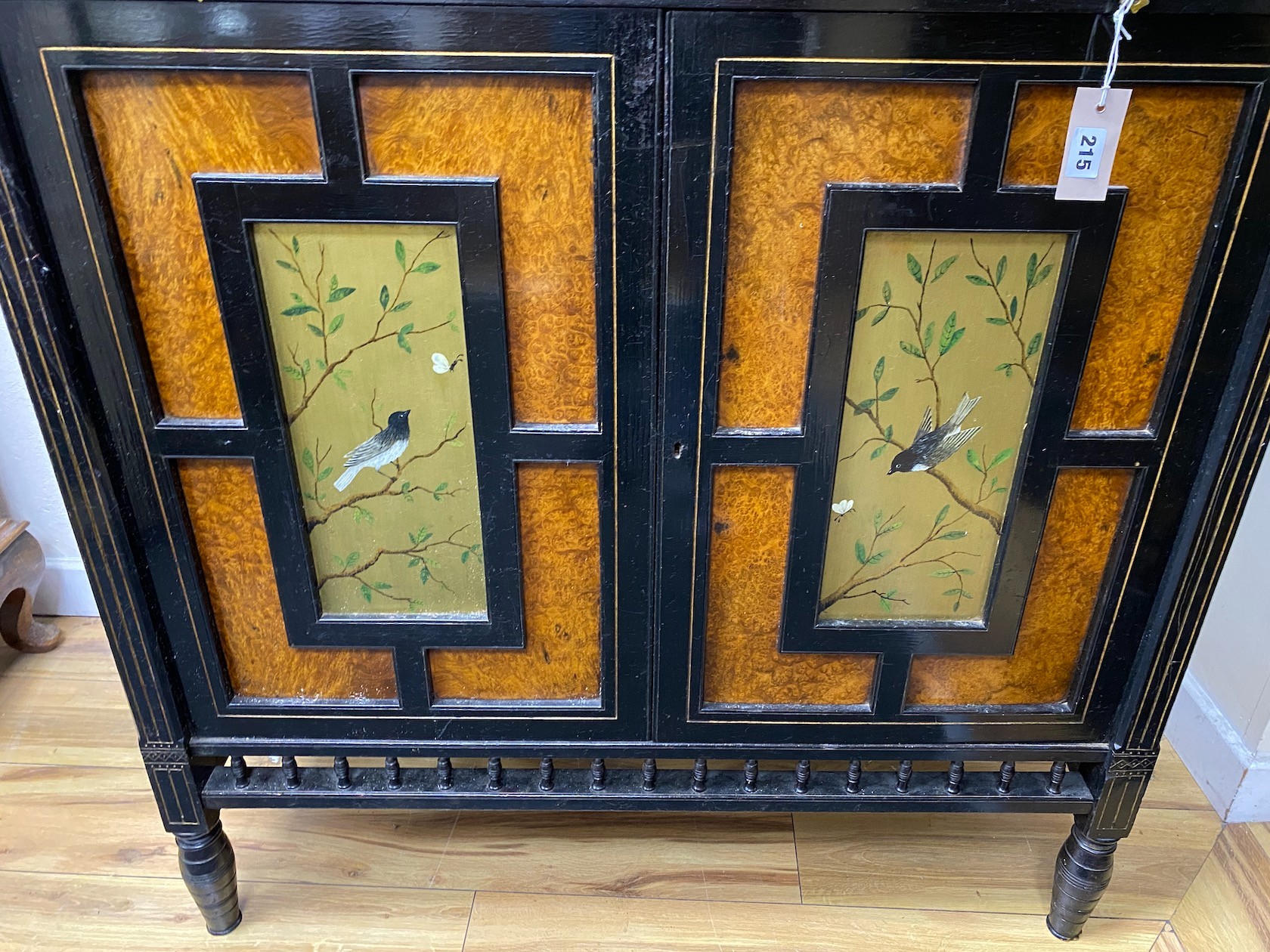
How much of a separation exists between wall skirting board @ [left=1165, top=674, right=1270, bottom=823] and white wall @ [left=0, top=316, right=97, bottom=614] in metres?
1.92

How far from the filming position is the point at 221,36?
83 centimetres

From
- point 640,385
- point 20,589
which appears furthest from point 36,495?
point 640,385

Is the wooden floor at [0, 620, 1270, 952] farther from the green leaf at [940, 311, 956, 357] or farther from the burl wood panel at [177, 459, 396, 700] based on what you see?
the green leaf at [940, 311, 956, 357]

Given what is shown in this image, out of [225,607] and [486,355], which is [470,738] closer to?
[225,607]

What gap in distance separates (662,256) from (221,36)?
0.44 meters

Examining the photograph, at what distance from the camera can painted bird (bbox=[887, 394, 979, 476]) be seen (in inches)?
39.0

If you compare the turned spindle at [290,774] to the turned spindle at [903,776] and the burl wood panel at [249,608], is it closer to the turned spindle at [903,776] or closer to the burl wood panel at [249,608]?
the burl wood panel at [249,608]

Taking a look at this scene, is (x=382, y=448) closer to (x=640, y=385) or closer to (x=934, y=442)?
(x=640, y=385)

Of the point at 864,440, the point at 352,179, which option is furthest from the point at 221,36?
the point at 864,440

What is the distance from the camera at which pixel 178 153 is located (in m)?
0.88

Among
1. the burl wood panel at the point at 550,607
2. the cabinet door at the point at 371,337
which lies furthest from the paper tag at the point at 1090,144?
the burl wood panel at the point at 550,607

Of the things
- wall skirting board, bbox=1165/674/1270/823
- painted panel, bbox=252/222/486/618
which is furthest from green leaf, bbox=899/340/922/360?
wall skirting board, bbox=1165/674/1270/823

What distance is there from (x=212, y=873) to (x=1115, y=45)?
1373mm

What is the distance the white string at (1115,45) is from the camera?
0.80 m
